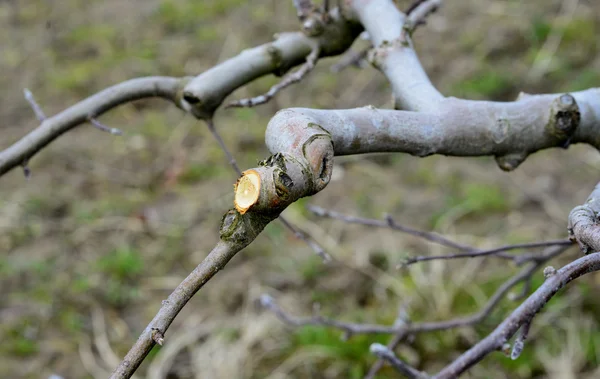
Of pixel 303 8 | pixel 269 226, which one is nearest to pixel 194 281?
pixel 303 8

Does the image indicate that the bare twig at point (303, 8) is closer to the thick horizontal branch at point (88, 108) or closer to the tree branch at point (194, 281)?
the thick horizontal branch at point (88, 108)

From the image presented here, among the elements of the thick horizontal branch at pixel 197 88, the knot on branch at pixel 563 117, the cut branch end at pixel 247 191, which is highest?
the thick horizontal branch at pixel 197 88

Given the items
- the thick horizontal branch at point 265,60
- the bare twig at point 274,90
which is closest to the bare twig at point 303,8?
the thick horizontal branch at point 265,60

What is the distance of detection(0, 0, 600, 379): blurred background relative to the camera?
8.76 ft

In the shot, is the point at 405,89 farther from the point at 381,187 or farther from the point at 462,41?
the point at 462,41

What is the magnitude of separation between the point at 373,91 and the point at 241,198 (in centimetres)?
348

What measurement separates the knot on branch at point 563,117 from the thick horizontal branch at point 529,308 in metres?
0.37

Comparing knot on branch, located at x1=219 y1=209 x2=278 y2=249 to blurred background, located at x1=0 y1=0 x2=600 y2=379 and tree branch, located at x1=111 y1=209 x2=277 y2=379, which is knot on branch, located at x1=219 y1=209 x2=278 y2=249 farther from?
blurred background, located at x1=0 y1=0 x2=600 y2=379

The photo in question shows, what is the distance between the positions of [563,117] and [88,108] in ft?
3.09

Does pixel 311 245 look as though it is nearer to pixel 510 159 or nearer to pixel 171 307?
pixel 510 159

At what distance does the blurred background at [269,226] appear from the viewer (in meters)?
2.67

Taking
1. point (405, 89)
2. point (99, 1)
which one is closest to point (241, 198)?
point (405, 89)

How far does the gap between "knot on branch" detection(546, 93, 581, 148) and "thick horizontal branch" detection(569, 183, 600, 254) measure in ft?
0.96

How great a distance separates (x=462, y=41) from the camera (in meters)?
4.41
